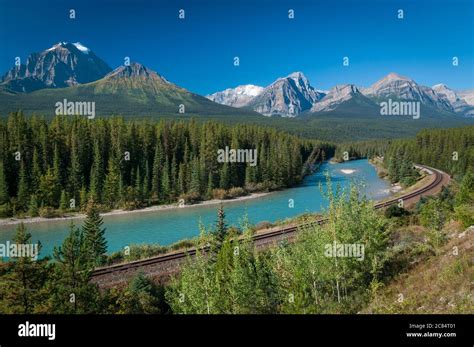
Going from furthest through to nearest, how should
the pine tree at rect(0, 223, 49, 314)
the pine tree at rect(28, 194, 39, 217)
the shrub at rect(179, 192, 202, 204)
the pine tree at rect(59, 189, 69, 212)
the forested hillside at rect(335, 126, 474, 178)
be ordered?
the forested hillside at rect(335, 126, 474, 178)
the shrub at rect(179, 192, 202, 204)
the pine tree at rect(59, 189, 69, 212)
the pine tree at rect(28, 194, 39, 217)
the pine tree at rect(0, 223, 49, 314)

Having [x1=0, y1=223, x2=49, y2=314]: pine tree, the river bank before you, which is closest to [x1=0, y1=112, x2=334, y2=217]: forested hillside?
the river bank

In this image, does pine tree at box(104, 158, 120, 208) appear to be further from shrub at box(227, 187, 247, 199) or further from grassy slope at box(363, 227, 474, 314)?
grassy slope at box(363, 227, 474, 314)

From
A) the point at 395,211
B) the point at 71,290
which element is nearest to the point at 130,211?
the point at 395,211

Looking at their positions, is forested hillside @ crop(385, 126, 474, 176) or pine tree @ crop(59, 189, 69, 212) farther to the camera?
forested hillside @ crop(385, 126, 474, 176)

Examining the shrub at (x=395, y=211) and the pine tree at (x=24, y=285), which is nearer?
the pine tree at (x=24, y=285)

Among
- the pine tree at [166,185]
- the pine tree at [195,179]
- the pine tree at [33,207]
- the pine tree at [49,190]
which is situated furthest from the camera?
the pine tree at [195,179]

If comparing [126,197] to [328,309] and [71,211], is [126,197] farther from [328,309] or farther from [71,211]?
[328,309]

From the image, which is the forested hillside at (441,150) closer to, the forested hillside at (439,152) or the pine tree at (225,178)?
the forested hillside at (439,152)

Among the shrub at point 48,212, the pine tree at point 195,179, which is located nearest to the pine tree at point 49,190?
the shrub at point 48,212
